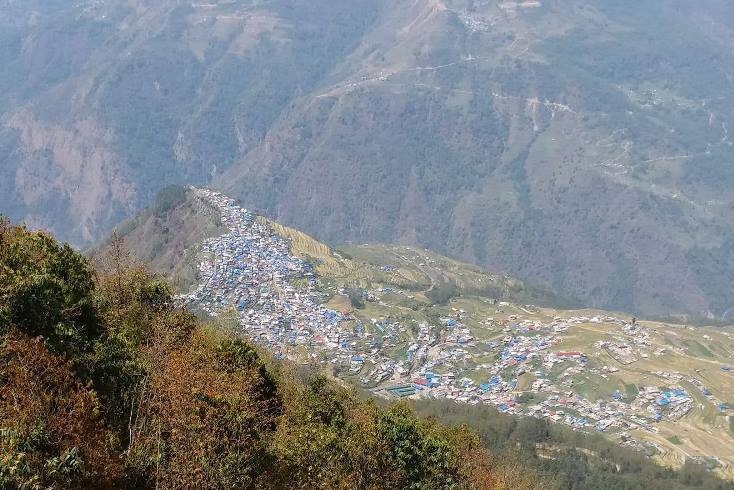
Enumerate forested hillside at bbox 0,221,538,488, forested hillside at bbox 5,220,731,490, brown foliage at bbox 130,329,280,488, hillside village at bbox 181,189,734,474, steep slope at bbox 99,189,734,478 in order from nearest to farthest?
forested hillside at bbox 0,221,538,488 < forested hillside at bbox 5,220,731,490 < brown foliage at bbox 130,329,280,488 < steep slope at bbox 99,189,734,478 < hillside village at bbox 181,189,734,474

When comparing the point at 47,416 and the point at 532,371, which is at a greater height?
the point at 47,416

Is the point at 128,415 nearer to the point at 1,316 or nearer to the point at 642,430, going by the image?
the point at 1,316

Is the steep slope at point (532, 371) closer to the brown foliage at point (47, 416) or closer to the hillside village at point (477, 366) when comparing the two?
the hillside village at point (477, 366)

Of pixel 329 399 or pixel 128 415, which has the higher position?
pixel 128 415

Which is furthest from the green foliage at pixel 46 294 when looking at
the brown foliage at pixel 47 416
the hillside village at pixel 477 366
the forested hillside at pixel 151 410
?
the hillside village at pixel 477 366

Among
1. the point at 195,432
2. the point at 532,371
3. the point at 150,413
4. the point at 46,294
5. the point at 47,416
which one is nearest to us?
the point at 47,416

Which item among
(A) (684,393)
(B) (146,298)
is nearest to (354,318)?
(A) (684,393)

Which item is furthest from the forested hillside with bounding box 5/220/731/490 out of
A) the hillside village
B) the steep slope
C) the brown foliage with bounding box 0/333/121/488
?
the hillside village

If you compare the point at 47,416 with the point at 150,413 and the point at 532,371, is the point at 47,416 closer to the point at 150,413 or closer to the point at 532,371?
the point at 150,413

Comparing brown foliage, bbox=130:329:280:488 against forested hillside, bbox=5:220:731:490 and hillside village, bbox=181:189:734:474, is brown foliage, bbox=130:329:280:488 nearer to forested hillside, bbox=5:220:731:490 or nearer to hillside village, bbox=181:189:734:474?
forested hillside, bbox=5:220:731:490

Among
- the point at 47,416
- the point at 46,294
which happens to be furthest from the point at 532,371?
the point at 47,416

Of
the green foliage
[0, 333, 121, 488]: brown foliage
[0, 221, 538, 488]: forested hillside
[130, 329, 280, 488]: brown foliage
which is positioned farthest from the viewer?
the green foliage
